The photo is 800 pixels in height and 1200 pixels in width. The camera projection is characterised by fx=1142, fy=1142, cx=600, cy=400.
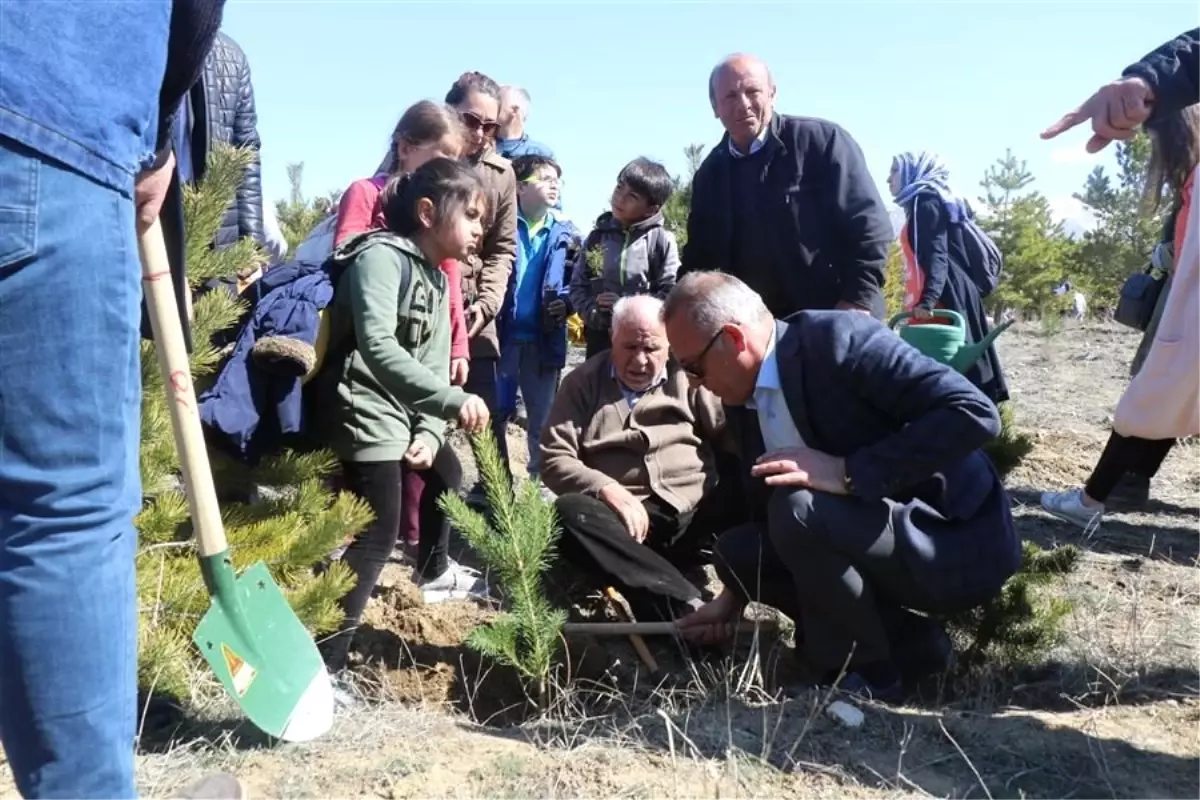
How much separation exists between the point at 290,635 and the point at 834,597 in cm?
145

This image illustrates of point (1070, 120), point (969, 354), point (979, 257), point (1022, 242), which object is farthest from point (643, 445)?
point (1022, 242)

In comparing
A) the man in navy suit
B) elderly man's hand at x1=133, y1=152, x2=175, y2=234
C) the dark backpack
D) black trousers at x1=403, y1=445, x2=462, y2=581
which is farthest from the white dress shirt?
the dark backpack

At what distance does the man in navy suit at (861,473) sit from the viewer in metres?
2.94

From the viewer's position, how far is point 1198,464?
6.76 metres

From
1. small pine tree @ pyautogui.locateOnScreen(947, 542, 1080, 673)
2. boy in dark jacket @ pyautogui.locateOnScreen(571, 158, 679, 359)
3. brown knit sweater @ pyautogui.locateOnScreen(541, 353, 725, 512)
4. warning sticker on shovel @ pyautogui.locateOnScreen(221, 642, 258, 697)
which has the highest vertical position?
boy in dark jacket @ pyautogui.locateOnScreen(571, 158, 679, 359)

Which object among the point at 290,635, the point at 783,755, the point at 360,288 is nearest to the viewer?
the point at 290,635

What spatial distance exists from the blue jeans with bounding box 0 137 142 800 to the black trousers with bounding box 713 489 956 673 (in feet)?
6.13

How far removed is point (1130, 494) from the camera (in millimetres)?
5379

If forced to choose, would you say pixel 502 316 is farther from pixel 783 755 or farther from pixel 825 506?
pixel 783 755

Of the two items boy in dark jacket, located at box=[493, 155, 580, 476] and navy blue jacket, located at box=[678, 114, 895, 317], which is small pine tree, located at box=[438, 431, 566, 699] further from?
boy in dark jacket, located at box=[493, 155, 580, 476]

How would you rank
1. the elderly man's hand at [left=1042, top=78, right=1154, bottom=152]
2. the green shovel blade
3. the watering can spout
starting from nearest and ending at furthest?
the green shovel blade < the elderly man's hand at [left=1042, top=78, right=1154, bottom=152] < the watering can spout

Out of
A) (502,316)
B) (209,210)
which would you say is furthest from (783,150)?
(209,210)

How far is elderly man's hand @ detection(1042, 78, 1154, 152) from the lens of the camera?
2600mm

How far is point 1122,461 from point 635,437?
2434 mm
